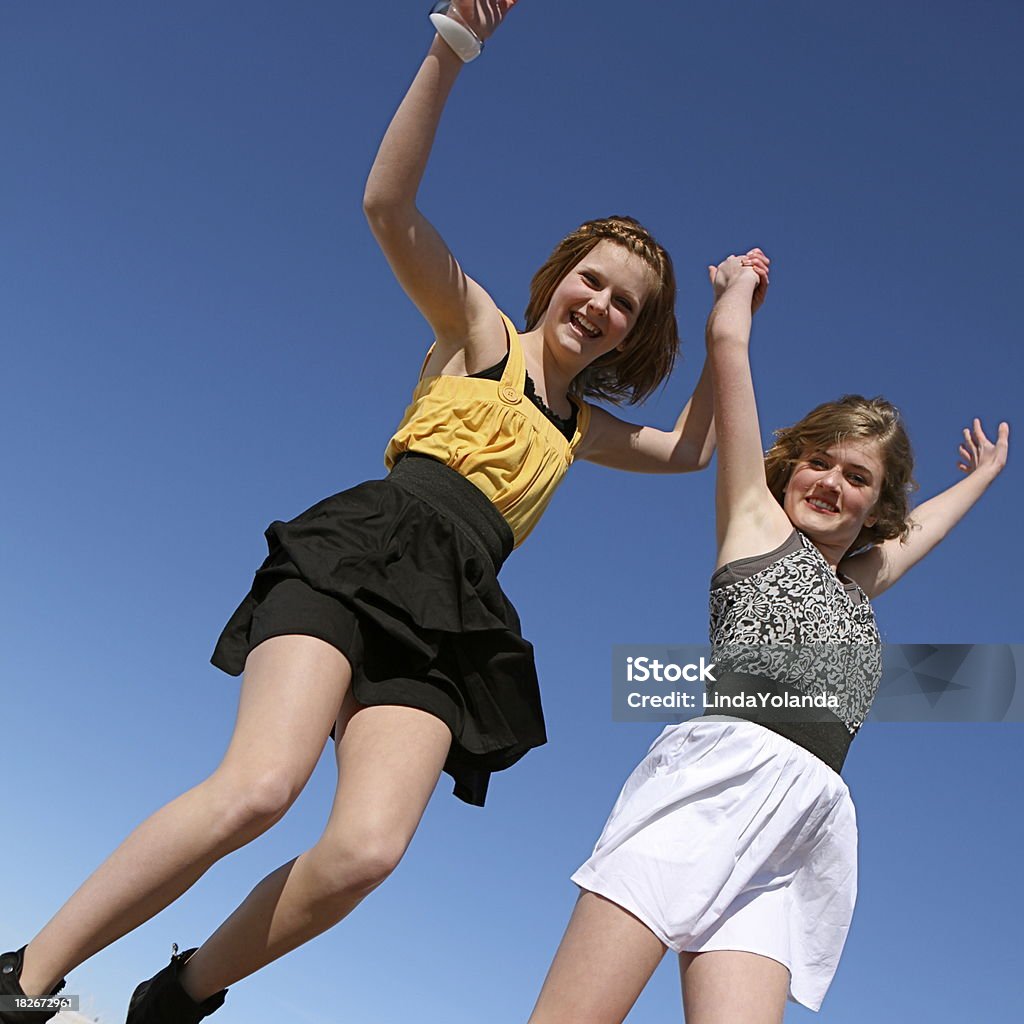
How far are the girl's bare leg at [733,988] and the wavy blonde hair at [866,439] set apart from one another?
146 centimetres

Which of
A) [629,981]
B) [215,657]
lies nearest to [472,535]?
[215,657]

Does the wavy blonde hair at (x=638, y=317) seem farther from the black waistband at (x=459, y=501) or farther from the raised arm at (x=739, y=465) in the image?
the black waistband at (x=459, y=501)

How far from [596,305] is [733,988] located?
2.00 m

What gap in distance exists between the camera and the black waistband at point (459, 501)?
11.5 feet

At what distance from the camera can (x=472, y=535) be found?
11.5 feet

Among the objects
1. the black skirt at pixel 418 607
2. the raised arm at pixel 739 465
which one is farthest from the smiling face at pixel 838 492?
the black skirt at pixel 418 607

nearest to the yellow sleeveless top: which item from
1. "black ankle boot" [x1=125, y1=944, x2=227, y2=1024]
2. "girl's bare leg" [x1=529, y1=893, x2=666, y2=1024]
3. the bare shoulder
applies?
Answer: the bare shoulder

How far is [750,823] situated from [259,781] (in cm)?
121

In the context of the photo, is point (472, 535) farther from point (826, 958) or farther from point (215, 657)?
point (826, 958)

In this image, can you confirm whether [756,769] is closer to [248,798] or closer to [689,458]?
[248,798]

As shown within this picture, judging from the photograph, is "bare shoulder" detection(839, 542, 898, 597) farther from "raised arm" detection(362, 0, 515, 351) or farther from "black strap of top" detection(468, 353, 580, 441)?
"raised arm" detection(362, 0, 515, 351)

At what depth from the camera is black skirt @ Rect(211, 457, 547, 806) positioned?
10.7 feet

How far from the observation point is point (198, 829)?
2809 mm

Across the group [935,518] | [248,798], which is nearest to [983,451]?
[935,518]
